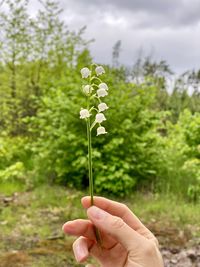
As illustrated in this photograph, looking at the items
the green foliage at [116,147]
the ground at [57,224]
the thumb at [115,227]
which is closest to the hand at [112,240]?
the thumb at [115,227]

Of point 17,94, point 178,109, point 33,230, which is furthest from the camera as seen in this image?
point 178,109

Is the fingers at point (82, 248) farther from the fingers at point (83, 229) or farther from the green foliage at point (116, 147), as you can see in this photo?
the green foliage at point (116, 147)

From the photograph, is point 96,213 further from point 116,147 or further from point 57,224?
point 116,147

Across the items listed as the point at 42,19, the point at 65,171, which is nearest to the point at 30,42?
the point at 42,19

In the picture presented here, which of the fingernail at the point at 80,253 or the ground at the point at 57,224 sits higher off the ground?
the fingernail at the point at 80,253

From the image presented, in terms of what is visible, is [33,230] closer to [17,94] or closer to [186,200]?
[186,200]

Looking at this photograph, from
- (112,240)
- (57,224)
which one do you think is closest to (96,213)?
(112,240)

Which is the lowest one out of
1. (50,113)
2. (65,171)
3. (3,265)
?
(3,265)
